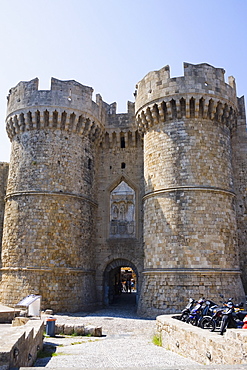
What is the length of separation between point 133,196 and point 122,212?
33.4 inches

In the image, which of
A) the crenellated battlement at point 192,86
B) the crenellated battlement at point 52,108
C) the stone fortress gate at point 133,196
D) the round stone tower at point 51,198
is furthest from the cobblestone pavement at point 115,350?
the crenellated battlement at point 192,86

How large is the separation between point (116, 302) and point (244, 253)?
246 inches

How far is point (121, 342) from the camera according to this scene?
7367mm

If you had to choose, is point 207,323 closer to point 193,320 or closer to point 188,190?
point 193,320

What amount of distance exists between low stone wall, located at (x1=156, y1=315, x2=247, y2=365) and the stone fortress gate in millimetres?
A: 4267

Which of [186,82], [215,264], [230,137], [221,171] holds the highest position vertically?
[186,82]

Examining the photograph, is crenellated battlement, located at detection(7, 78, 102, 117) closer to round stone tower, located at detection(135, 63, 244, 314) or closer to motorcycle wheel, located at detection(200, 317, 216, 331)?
round stone tower, located at detection(135, 63, 244, 314)

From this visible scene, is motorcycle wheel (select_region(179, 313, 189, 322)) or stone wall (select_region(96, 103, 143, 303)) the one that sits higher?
stone wall (select_region(96, 103, 143, 303))

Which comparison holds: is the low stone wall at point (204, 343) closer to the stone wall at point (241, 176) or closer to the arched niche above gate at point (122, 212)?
the stone wall at point (241, 176)

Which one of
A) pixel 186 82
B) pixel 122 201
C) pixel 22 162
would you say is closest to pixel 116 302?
pixel 122 201

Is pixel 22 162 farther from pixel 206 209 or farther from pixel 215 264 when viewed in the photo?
pixel 215 264

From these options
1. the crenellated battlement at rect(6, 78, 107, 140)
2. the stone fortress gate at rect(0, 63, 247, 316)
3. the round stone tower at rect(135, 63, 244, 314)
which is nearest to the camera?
the round stone tower at rect(135, 63, 244, 314)

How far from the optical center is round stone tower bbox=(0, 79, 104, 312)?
12406mm

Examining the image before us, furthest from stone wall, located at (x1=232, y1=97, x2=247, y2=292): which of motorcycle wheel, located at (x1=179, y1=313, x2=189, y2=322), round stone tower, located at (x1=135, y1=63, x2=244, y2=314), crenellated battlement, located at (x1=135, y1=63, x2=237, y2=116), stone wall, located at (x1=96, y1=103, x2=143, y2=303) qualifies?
motorcycle wheel, located at (x1=179, y1=313, x2=189, y2=322)
